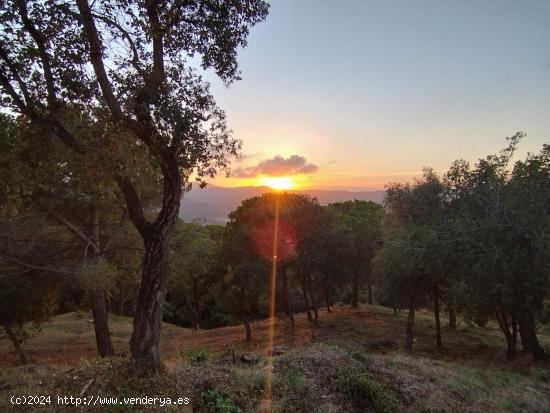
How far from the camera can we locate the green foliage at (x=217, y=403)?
7414 millimetres

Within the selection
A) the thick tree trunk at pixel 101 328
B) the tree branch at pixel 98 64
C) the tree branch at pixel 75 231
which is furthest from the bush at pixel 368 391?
the tree branch at pixel 75 231

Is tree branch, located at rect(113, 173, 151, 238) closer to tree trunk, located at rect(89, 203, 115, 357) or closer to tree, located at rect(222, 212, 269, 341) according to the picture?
tree trunk, located at rect(89, 203, 115, 357)

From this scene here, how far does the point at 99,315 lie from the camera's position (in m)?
19.0

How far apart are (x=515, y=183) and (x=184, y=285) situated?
34.4 meters

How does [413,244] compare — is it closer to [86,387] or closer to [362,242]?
[362,242]

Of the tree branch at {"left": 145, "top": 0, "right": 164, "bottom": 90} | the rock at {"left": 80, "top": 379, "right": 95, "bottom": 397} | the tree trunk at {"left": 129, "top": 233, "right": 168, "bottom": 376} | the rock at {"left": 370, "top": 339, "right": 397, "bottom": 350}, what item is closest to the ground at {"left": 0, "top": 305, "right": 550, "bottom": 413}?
the rock at {"left": 80, "top": 379, "right": 95, "bottom": 397}

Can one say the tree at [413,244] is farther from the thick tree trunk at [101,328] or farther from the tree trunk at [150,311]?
the tree trunk at [150,311]

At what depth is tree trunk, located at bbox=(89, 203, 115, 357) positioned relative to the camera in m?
18.5

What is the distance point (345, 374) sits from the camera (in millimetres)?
9781

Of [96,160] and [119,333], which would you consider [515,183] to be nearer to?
[96,160]

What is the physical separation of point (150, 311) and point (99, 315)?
12441 millimetres

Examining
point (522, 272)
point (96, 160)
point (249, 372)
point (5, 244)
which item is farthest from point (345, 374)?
point (5, 244)

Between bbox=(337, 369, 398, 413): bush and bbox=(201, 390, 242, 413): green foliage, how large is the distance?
2.90 meters

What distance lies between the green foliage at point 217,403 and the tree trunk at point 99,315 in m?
12.1
